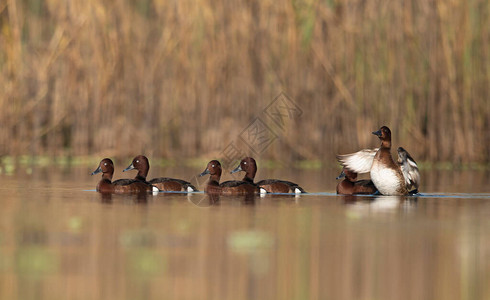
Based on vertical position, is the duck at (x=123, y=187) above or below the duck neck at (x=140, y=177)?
below

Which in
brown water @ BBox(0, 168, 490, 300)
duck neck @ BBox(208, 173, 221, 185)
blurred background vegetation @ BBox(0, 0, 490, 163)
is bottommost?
brown water @ BBox(0, 168, 490, 300)

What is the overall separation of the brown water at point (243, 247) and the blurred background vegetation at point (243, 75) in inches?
226

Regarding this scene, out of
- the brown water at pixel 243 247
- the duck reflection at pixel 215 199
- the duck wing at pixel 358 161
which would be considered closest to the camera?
the brown water at pixel 243 247

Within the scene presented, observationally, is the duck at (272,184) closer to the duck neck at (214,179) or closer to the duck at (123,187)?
the duck neck at (214,179)

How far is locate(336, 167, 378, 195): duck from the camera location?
1259 centimetres

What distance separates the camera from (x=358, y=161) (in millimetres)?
12883

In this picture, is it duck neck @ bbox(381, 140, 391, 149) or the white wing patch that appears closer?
the white wing patch

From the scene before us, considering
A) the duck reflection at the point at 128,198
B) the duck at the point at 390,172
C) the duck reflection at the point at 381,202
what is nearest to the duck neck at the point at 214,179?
the duck reflection at the point at 128,198

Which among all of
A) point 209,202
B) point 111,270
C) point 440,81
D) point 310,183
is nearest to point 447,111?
point 440,81

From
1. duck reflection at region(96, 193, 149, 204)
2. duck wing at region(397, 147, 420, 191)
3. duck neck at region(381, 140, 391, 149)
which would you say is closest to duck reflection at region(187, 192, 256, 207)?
duck reflection at region(96, 193, 149, 204)

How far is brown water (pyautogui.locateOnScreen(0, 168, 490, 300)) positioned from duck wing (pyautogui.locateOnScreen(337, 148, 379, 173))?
693mm

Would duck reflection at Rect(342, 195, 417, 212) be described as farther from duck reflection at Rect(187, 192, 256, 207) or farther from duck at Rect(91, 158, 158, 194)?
duck at Rect(91, 158, 158, 194)

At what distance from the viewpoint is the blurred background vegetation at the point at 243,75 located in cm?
1775

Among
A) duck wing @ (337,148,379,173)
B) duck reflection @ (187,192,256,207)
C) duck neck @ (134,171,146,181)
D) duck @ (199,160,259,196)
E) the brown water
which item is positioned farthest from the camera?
duck neck @ (134,171,146,181)
